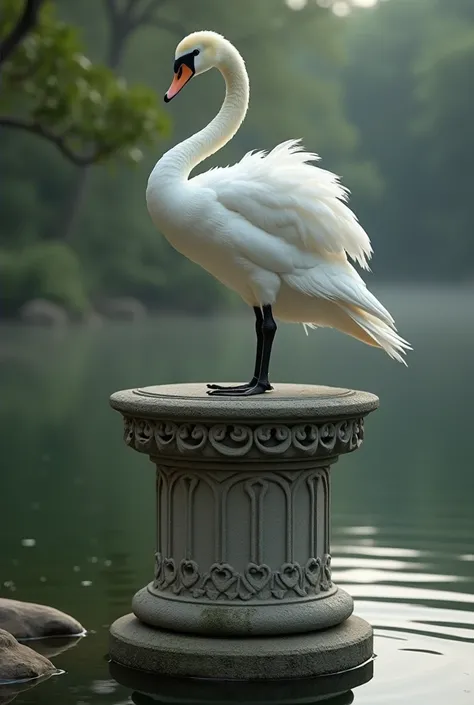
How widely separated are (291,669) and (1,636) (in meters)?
1.05

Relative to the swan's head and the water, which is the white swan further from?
the water

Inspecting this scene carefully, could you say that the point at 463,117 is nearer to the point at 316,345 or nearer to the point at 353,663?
the point at 316,345

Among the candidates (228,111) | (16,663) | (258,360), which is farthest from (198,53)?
(16,663)

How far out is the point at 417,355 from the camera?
2277 centimetres

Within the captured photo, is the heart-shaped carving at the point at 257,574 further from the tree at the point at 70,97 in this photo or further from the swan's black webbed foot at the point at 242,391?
the tree at the point at 70,97

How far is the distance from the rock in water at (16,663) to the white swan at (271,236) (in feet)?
3.90

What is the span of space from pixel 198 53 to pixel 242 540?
2.01 metres

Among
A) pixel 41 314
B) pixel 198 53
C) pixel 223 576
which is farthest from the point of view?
pixel 41 314

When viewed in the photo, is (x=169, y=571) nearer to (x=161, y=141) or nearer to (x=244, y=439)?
(x=244, y=439)

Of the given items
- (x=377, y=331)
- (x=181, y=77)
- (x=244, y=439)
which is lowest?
(x=244, y=439)

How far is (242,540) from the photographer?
5.10 meters

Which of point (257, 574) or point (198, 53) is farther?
point (198, 53)

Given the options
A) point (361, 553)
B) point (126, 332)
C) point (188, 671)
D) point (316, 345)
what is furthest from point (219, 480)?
point (126, 332)

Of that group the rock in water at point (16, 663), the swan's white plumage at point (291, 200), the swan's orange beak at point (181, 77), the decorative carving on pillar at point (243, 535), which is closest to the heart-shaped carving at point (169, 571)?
the decorative carving on pillar at point (243, 535)
